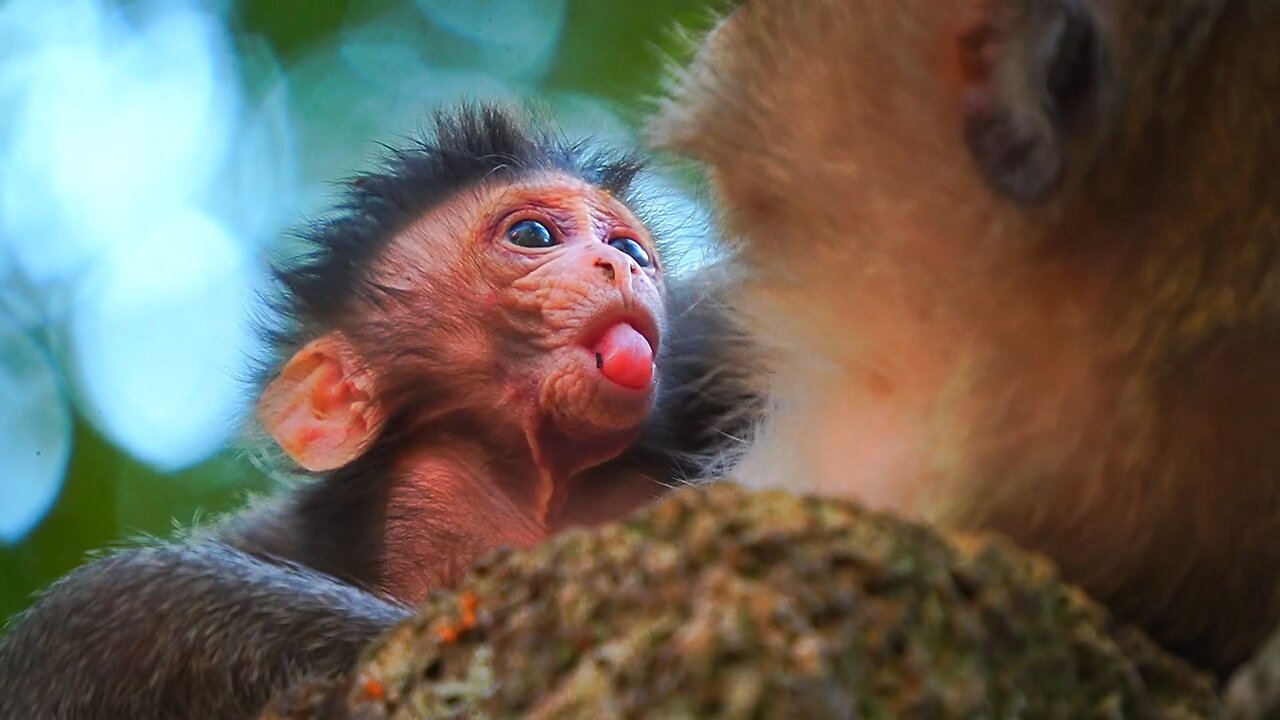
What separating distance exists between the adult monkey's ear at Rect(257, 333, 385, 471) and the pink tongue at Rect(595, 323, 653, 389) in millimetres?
359

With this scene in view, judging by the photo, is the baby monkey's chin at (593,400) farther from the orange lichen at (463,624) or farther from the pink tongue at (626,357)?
the orange lichen at (463,624)

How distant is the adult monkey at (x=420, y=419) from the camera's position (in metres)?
1.26

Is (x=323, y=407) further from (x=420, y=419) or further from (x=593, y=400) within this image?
(x=593, y=400)

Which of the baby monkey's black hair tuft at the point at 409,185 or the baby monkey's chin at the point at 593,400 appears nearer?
the baby monkey's chin at the point at 593,400

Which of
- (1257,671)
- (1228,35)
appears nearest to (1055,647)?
(1257,671)

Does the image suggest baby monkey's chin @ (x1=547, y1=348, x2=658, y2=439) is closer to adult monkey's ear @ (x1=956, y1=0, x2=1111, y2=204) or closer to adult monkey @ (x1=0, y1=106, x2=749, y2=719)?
adult monkey @ (x1=0, y1=106, x2=749, y2=719)

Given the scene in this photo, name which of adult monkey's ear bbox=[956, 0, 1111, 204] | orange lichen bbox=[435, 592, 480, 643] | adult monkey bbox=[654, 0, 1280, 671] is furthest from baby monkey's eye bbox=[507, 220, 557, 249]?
orange lichen bbox=[435, 592, 480, 643]

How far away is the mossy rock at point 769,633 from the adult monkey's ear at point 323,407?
1.16m

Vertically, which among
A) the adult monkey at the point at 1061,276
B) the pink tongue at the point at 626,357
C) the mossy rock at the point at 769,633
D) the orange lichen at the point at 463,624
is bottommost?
the pink tongue at the point at 626,357

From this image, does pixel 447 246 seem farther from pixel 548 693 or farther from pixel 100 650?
pixel 548 693

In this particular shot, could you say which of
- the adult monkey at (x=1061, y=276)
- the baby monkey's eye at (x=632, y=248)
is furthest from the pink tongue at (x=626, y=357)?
the adult monkey at (x=1061, y=276)

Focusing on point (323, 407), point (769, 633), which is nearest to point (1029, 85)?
point (769, 633)

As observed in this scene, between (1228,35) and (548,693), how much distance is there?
1.48ft

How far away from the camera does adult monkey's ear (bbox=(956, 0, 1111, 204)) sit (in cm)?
66
